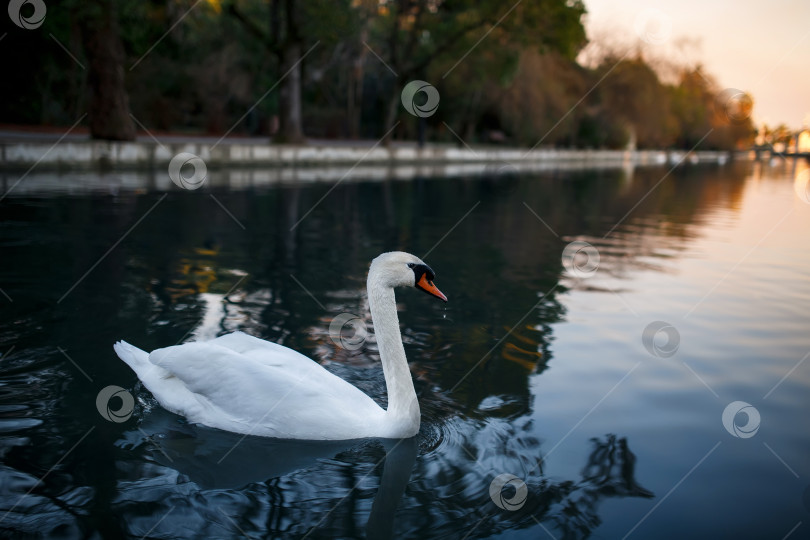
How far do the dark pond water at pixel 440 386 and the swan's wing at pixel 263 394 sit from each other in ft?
0.40

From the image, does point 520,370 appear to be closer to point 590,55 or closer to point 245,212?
point 245,212

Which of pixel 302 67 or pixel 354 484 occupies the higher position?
pixel 302 67

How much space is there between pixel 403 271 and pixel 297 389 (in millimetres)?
850

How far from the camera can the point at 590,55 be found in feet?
222

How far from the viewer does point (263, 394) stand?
161 inches

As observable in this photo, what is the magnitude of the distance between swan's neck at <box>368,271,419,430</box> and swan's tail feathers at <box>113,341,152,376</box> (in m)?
1.41

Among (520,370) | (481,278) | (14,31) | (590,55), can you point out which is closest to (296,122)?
(14,31)

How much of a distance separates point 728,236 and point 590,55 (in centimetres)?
5768

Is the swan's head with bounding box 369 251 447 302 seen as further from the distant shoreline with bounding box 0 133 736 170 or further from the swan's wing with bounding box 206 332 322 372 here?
the distant shoreline with bounding box 0 133 736 170

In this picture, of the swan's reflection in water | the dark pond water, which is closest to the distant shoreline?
the dark pond water

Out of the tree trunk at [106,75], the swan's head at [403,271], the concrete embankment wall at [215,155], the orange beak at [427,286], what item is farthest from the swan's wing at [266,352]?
the tree trunk at [106,75]

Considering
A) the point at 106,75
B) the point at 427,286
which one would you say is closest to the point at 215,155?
the point at 106,75

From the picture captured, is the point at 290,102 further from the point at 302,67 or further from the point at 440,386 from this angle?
the point at 440,386

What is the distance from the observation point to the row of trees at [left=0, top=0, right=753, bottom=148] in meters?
26.6
